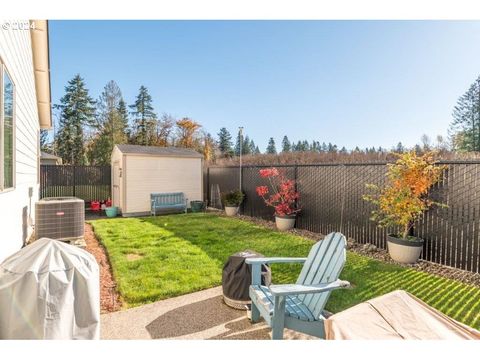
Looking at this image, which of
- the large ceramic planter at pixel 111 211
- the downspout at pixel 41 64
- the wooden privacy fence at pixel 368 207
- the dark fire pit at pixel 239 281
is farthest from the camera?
the large ceramic planter at pixel 111 211

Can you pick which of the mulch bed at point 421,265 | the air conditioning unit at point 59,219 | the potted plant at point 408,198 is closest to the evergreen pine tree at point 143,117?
the air conditioning unit at point 59,219

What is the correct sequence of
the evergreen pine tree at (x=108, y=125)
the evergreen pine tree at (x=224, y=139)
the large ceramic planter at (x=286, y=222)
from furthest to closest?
the evergreen pine tree at (x=224, y=139) → the evergreen pine tree at (x=108, y=125) → the large ceramic planter at (x=286, y=222)

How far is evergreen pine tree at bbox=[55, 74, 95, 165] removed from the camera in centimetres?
2441

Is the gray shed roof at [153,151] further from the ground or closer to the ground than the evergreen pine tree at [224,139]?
closer to the ground

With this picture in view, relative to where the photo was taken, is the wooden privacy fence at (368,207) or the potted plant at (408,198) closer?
the wooden privacy fence at (368,207)

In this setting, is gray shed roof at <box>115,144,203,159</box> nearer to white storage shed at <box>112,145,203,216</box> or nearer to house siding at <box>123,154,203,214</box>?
white storage shed at <box>112,145,203,216</box>

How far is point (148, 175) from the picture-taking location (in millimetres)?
10633

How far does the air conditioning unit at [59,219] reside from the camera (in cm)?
514

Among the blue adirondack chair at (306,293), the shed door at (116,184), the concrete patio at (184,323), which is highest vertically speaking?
the shed door at (116,184)

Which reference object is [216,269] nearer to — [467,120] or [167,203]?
[167,203]

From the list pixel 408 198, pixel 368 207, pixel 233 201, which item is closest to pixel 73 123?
pixel 233 201

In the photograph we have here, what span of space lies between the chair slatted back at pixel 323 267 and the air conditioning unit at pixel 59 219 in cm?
468

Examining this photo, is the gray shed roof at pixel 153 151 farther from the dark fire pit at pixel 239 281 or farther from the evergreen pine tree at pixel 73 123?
the evergreen pine tree at pixel 73 123

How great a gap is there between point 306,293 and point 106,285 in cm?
297
